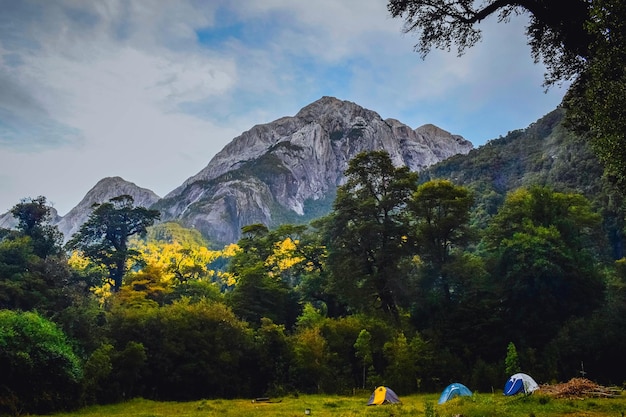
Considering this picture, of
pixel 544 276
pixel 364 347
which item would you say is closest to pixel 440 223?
pixel 544 276

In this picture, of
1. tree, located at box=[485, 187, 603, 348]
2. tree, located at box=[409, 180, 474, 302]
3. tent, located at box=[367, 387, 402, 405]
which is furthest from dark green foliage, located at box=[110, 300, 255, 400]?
tree, located at box=[485, 187, 603, 348]

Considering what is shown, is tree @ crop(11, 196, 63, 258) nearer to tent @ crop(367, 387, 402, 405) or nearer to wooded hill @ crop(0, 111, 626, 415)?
wooded hill @ crop(0, 111, 626, 415)

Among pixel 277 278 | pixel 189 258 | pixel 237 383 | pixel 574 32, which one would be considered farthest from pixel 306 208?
pixel 574 32

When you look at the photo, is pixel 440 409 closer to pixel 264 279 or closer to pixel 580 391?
pixel 580 391

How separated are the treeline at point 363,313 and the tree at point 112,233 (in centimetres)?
1056

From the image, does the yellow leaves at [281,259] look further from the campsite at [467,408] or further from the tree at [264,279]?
the campsite at [467,408]

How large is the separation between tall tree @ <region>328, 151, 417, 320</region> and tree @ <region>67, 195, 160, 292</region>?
28300 mm

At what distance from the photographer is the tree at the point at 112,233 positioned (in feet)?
167

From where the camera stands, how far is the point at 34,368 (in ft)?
62.5

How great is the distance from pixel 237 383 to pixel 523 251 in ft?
71.0

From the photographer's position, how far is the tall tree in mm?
34375

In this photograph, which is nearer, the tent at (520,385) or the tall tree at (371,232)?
the tent at (520,385)

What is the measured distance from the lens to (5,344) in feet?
59.9

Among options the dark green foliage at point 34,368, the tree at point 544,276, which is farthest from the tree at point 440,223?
the dark green foliage at point 34,368
